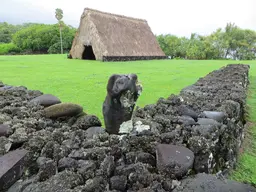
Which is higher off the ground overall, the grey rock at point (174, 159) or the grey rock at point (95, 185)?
the grey rock at point (174, 159)

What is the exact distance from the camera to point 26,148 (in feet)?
6.79

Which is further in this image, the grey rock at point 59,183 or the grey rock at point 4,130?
the grey rock at point 4,130

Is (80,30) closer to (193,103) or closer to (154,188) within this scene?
(193,103)

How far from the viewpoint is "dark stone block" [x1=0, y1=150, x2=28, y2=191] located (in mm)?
1678

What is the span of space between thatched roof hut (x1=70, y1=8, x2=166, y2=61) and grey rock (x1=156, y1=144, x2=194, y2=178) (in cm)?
1275

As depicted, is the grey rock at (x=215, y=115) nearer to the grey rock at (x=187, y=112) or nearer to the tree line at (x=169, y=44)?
the grey rock at (x=187, y=112)

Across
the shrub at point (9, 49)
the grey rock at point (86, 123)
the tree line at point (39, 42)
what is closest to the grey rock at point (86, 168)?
the grey rock at point (86, 123)

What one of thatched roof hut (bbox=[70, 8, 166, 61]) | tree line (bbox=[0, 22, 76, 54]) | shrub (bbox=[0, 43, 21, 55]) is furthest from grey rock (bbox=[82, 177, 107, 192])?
shrub (bbox=[0, 43, 21, 55])

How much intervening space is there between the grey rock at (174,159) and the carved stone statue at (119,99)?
489 millimetres

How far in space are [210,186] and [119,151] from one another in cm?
73

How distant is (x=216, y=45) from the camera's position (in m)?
34.0

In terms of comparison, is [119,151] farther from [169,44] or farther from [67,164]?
[169,44]

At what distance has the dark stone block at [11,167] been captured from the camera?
1678 mm

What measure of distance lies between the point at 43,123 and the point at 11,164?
999mm
